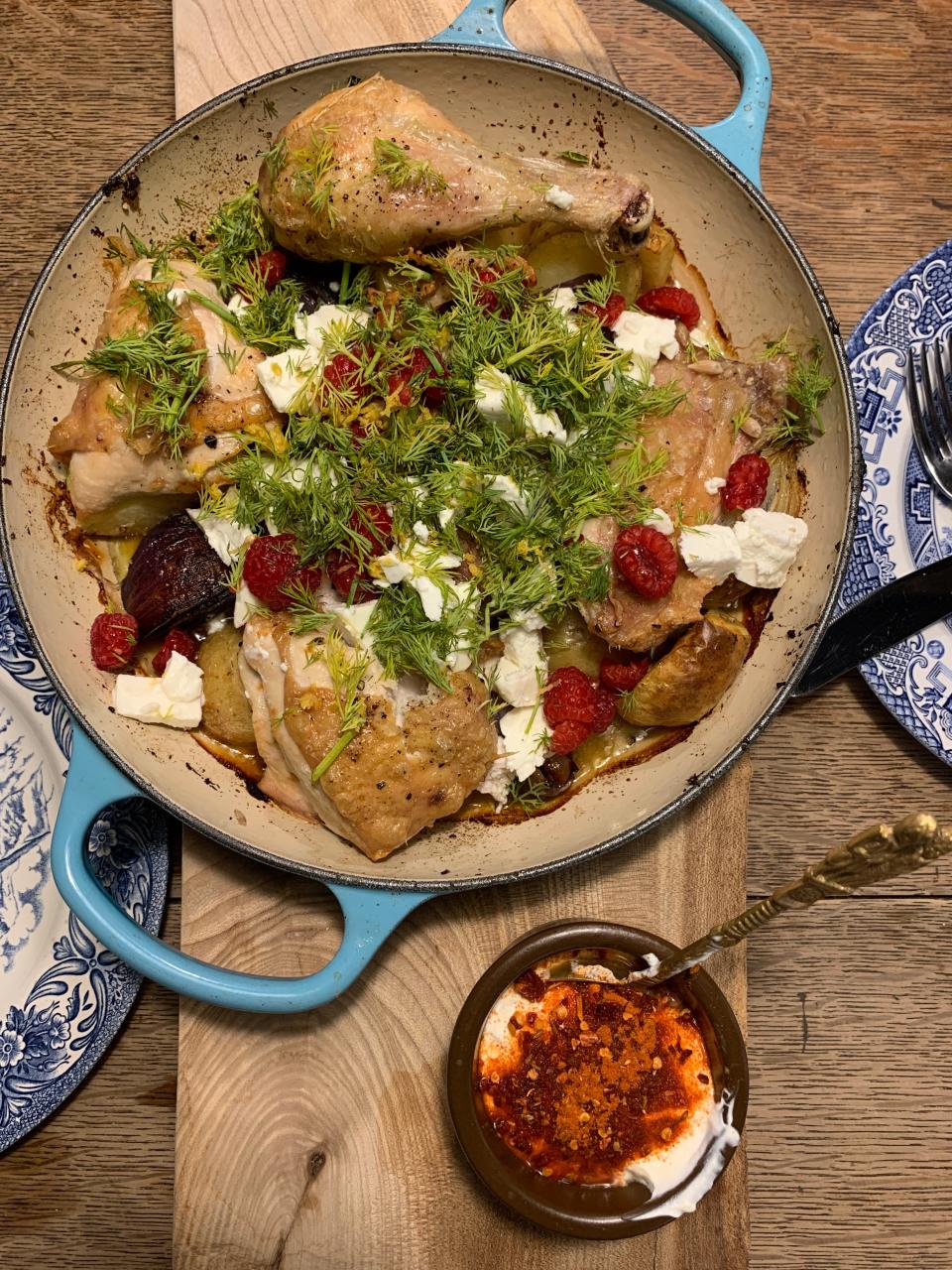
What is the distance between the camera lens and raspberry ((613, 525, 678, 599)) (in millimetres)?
2525

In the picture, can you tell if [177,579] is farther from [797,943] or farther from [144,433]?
[797,943]

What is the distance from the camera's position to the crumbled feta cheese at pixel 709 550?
8.33ft

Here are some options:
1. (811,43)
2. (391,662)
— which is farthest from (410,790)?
(811,43)

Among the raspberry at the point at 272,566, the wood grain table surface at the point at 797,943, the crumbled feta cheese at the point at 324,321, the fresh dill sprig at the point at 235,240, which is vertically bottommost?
the wood grain table surface at the point at 797,943

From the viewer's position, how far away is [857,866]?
6.22ft

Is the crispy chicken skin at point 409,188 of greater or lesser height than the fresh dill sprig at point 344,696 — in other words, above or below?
above

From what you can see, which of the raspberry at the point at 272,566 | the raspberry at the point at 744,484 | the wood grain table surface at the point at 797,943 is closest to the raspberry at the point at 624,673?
the raspberry at the point at 744,484

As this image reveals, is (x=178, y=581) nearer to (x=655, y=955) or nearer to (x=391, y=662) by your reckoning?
(x=391, y=662)

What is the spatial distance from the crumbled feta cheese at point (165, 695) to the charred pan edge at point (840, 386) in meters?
0.13

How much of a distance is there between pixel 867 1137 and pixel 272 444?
2.82 m

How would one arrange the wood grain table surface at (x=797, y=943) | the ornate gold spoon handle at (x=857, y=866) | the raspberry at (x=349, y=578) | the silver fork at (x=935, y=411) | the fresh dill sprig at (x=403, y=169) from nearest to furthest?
the ornate gold spoon handle at (x=857, y=866) → the fresh dill sprig at (x=403, y=169) → the raspberry at (x=349, y=578) → the silver fork at (x=935, y=411) → the wood grain table surface at (x=797, y=943)

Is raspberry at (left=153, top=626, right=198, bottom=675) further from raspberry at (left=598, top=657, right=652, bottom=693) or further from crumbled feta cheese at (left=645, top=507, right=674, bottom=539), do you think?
crumbled feta cheese at (left=645, top=507, right=674, bottom=539)

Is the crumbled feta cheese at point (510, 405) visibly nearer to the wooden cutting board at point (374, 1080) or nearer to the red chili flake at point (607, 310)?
the red chili flake at point (607, 310)

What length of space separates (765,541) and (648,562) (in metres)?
0.33
